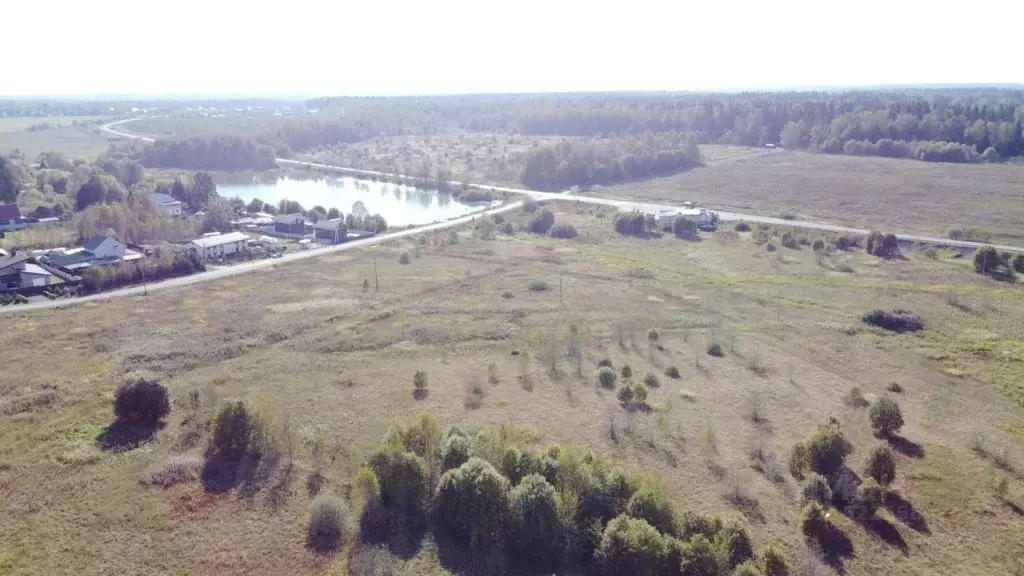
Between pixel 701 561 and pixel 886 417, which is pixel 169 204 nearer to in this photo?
pixel 701 561

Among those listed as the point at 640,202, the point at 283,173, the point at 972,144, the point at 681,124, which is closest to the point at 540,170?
the point at 640,202

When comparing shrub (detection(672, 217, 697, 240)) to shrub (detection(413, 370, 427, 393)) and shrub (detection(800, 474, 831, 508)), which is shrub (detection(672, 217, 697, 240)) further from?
shrub (detection(800, 474, 831, 508))

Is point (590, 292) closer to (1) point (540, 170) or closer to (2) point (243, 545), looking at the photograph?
(2) point (243, 545)

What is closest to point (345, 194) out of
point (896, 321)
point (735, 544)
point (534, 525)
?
point (896, 321)

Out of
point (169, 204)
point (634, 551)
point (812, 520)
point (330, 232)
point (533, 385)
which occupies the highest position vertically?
point (169, 204)

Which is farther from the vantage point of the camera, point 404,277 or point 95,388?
point 404,277

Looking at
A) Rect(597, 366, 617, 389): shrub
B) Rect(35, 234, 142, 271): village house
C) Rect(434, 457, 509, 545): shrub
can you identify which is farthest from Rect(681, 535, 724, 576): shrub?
Rect(35, 234, 142, 271): village house
